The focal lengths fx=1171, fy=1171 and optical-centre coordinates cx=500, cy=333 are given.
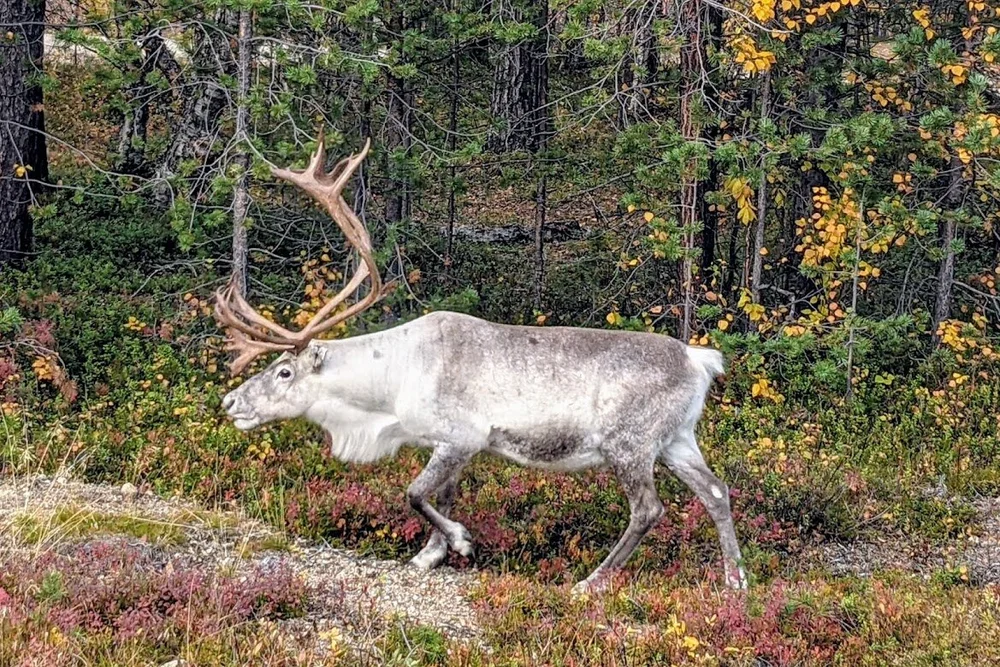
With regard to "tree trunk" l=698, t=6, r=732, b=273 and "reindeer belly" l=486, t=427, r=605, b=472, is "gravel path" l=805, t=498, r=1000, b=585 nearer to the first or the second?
"reindeer belly" l=486, t=427, r=605, b=472

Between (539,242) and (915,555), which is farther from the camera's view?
(539,242)

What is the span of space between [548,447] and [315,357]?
6.06 ft

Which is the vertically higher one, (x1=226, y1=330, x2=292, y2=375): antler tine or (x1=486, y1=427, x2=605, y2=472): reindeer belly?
(x1=226, y1=330, x2=292, y2=375): antler tine

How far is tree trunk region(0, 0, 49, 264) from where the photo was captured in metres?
13.1

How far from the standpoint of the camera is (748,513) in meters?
9.45

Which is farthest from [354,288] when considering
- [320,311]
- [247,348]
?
[247,348]

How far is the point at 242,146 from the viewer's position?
11375 mm

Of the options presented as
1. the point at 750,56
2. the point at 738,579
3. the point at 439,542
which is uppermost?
the point at 750,56

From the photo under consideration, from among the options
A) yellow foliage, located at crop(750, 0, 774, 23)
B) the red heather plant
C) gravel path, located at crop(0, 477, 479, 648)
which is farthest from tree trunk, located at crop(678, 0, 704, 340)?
the red heather plant

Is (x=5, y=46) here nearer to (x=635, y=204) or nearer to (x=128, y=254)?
(x=128, y=254)

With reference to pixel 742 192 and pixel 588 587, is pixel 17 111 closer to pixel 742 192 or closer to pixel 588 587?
pixel 742 192

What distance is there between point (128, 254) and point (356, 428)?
7.81 m

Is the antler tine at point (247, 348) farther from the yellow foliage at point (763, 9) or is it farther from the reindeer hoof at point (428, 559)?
the yellow foliage at point (763, 9)

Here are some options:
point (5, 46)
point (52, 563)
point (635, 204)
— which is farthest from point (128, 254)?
point (52, 563)
